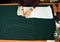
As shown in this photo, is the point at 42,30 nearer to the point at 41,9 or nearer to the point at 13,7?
the point at 41,9

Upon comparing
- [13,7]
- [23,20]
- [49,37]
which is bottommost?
[49,37]

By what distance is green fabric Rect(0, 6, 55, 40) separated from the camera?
0.96m

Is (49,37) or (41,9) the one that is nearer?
(49,37)

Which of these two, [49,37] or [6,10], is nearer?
[49,37]

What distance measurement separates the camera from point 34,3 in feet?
3.59

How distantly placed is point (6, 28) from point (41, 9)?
13.4 inches

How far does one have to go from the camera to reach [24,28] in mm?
1009

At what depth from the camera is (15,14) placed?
1.09m

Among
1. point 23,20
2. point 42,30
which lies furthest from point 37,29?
point 23,20

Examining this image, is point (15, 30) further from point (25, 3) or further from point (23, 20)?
point (25, 3)

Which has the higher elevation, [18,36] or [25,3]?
[25,3]

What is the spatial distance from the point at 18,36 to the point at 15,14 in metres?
0.22

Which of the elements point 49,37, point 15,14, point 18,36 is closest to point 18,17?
point 15,14

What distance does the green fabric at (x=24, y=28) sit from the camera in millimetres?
963
